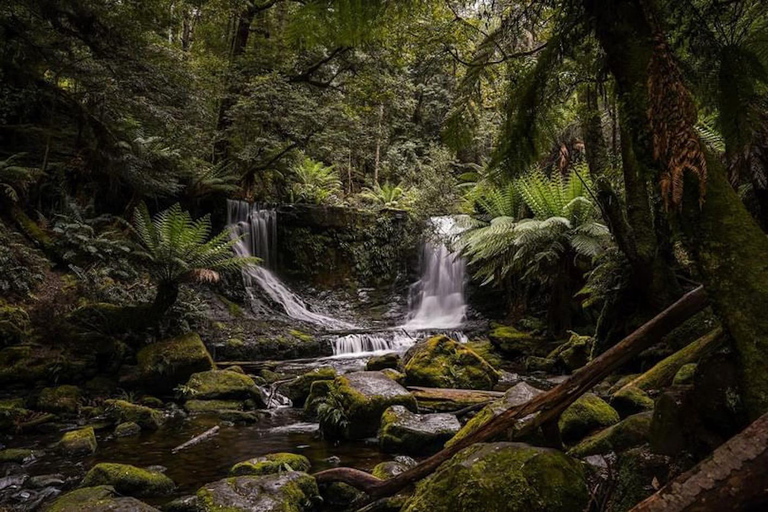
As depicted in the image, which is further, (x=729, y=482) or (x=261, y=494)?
(x=261, y=494)

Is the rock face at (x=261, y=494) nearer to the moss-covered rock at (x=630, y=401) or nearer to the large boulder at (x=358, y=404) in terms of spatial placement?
the large boulder at (x=358, y=404)

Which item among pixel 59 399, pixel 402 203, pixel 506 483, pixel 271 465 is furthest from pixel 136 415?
pixel 402 203

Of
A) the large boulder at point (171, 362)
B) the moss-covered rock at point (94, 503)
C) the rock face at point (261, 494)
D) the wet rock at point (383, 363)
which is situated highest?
the large boulder at point (171, 362)

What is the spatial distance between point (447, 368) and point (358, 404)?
170cm

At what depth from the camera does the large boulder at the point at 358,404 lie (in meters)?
4.96

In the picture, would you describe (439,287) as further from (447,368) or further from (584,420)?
(584,420)

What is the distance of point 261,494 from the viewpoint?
3215 millimetres

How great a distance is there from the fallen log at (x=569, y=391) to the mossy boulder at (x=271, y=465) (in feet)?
4.57

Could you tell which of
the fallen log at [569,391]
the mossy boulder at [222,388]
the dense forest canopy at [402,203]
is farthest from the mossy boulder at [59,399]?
the fallen log at [569,391]

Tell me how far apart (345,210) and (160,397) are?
968 cm

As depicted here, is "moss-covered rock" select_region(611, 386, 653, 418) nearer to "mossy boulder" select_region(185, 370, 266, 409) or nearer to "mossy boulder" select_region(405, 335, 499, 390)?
"mossy boulder" select_region(405, 335, 499, 390)

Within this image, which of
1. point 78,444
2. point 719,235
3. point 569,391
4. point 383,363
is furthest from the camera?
point 383,363

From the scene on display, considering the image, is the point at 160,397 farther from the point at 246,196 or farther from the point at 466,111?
the point at 246,196

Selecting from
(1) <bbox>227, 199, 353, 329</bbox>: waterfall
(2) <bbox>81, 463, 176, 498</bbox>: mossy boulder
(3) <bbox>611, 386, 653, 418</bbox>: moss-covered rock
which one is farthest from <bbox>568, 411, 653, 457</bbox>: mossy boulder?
(1) <bbox>227, 199, 353, 329</bbox>: waterfall
